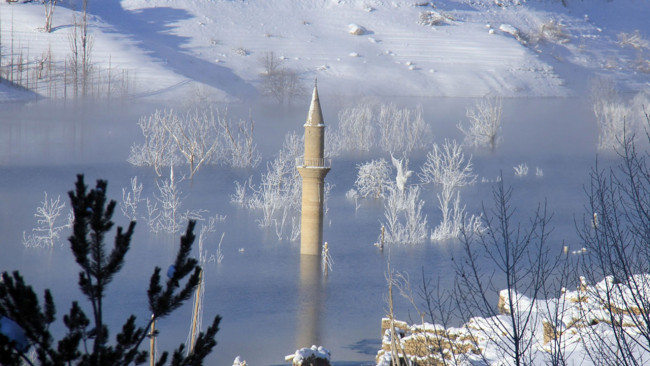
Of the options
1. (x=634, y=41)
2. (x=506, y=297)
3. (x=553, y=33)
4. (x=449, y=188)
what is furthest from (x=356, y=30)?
(x=506, y=297)

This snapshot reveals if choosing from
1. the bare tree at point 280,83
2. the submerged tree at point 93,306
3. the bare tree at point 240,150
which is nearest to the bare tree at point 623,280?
the submerged tree at point 93,306

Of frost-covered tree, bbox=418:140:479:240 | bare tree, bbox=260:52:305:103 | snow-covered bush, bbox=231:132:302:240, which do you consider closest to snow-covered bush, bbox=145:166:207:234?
snow-covered bush, bbox=231:132:302:240

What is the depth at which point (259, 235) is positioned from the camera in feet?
88.5

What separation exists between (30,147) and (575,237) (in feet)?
103

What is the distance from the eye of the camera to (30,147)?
4172 centimetres

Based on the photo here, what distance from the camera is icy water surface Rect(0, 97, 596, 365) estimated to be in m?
17.0

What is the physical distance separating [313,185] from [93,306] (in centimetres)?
2094

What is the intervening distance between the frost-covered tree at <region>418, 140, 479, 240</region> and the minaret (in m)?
4.92

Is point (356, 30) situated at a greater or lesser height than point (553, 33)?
lesser

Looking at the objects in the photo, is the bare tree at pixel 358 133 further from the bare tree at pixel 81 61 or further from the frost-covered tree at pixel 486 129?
the bare tree at pixel 81 61

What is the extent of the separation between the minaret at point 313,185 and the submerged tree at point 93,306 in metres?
20.3

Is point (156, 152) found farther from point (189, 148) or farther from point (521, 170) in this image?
point (521, 170)

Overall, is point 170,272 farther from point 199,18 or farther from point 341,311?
point 199,18

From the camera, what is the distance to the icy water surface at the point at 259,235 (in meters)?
17.0
